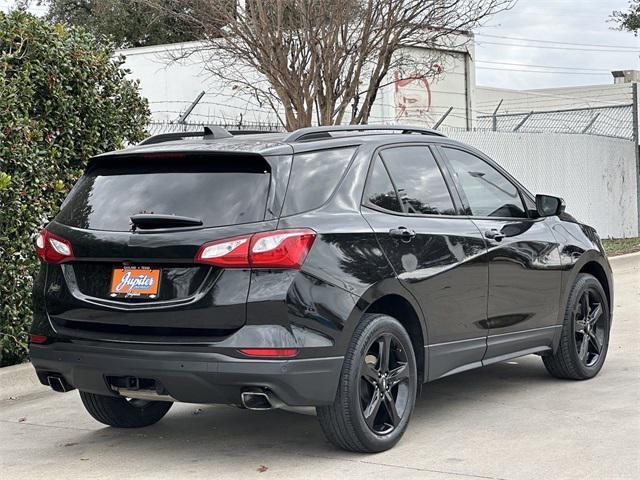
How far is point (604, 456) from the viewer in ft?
18.6

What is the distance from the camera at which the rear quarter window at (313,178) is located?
18.3 feet

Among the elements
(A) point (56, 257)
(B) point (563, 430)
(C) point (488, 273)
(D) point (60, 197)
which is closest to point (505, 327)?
(C) point (488, 273)

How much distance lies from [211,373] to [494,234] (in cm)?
243

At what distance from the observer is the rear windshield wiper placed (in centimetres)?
549

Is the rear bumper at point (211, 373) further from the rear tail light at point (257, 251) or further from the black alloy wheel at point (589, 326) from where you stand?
the black alloy wheel at point (589, 326)

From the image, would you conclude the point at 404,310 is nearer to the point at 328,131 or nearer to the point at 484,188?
the point at 328,131

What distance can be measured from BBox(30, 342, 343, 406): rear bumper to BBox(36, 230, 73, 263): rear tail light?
57 cm

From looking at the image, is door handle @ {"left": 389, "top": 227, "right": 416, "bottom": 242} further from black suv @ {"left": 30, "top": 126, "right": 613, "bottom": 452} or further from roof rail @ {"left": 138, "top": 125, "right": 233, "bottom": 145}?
roof rail @ {"left": 138, "top": 125, "right": 233, "bottom": 145}

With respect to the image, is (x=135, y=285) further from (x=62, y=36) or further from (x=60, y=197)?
(x=62, y=36)

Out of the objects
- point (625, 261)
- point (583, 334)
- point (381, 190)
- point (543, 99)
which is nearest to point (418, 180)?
point (381, 190)

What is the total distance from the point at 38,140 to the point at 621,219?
630 inches

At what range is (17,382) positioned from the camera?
8078 millimetres

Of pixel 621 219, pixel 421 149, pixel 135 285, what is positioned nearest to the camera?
pixel 135 285

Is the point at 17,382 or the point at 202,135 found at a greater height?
the point at 202,135
